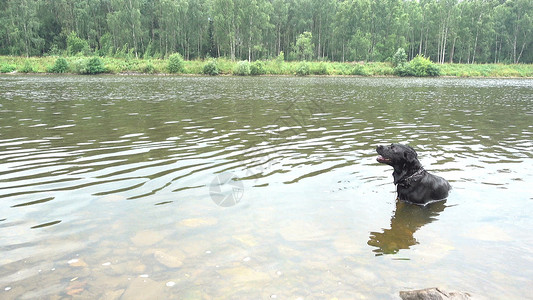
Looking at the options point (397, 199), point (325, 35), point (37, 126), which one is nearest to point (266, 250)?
point (397, 199)

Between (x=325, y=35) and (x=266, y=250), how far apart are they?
10028 centimetres

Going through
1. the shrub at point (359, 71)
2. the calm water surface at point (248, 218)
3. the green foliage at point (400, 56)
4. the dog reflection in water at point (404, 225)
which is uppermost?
the green foliage at point (400, 56)

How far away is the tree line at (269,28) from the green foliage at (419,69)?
17.4 metres

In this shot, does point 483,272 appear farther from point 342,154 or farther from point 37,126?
point 37,126

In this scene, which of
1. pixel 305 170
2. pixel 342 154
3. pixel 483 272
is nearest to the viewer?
pixel 483 272

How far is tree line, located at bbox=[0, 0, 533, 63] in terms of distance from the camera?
82375 mm

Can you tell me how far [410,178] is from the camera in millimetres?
7184

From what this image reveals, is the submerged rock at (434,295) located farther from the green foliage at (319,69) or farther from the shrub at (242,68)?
the green foliage at (319,69)

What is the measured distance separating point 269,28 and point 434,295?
96837mm

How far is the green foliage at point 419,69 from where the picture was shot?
71875mm

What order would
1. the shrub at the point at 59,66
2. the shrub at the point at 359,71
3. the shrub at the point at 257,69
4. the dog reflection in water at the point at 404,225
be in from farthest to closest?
the shrub at the point at 359,71, the shrub at the point at 257,69, the shrub at the point at 59,66, the dog reflection in water at the point at 404,225

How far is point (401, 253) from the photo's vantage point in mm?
5172

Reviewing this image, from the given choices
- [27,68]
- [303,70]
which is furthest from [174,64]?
[303,70]

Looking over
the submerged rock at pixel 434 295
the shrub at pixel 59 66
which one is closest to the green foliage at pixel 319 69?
the shrub at pixel 59 66
